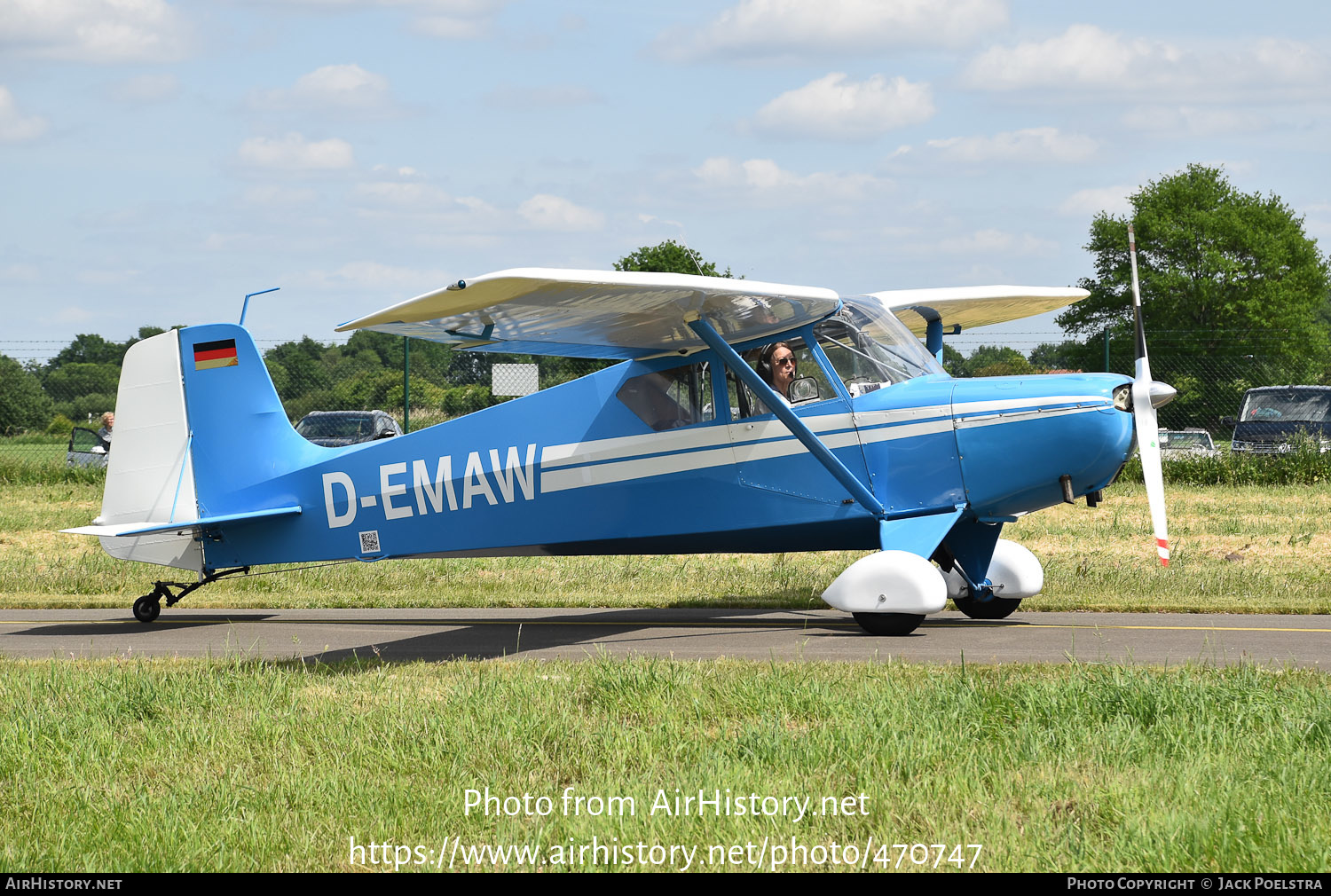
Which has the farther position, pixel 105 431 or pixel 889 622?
pixel 105 431

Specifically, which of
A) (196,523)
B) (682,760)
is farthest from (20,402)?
(682,760)

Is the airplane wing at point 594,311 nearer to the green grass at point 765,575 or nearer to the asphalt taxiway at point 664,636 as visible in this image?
the asphalt taxiway at point 664,636

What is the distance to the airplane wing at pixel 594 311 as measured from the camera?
304 inches

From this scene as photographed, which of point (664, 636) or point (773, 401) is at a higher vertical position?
point (773, 401)

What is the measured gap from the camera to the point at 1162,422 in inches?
1586

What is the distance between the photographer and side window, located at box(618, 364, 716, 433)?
1012 cm

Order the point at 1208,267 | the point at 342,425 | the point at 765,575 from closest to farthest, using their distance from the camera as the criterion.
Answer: the point at 765,575 < the point at 342,425 < the point at 1208,267

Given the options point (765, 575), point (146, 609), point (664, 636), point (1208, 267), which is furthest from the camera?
point (1208, 267)

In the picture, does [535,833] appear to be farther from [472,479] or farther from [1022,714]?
[472,479]

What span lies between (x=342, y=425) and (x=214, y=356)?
53.8 ft

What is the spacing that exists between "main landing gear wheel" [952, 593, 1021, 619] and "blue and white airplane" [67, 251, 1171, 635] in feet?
0.06

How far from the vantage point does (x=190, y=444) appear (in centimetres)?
1133

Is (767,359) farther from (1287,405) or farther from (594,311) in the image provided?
(1287,405)

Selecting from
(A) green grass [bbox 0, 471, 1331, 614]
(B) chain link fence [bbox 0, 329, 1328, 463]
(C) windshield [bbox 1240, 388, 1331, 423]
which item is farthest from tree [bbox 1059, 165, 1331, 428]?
(A) green grass [bbox 0, 471, 1331, 614]
